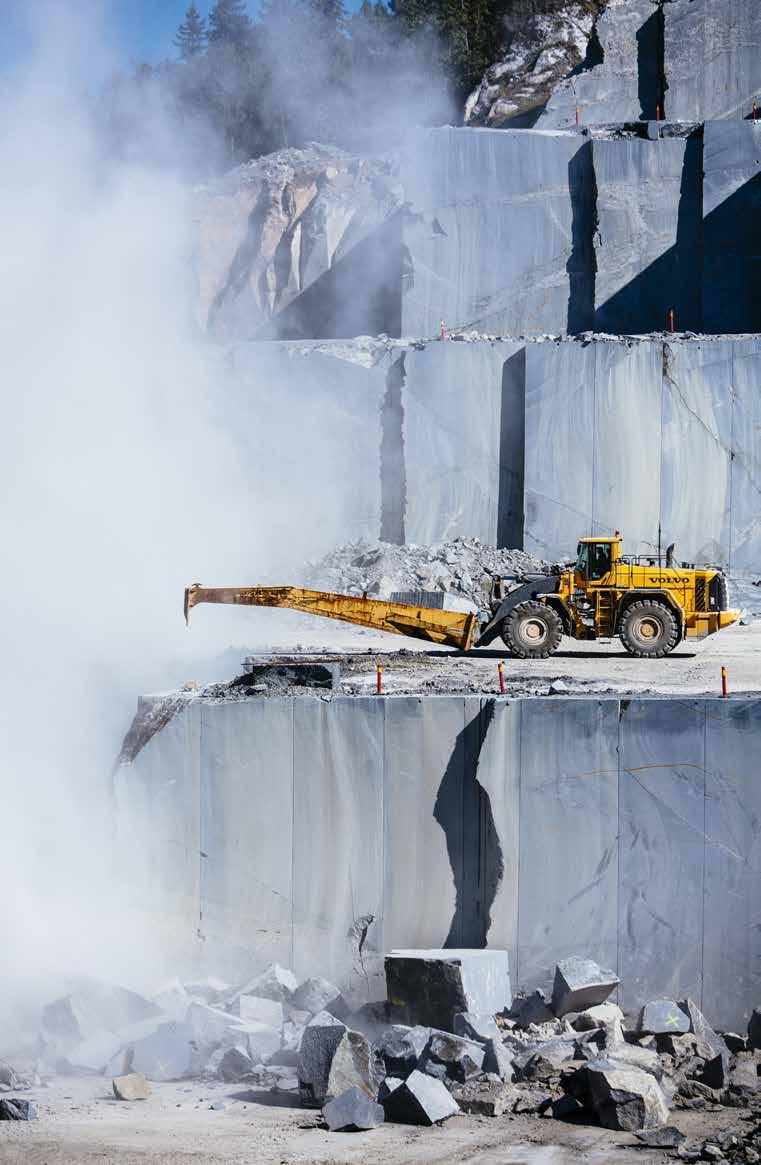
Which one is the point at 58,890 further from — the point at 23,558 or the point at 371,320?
the point at 371,320

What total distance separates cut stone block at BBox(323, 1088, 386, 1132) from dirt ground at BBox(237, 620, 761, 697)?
13.2ft

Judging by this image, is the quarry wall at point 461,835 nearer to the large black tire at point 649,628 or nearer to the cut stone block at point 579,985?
the cut stone block at point 579,985

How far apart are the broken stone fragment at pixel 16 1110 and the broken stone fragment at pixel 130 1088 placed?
678mm

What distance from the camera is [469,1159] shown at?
863cm

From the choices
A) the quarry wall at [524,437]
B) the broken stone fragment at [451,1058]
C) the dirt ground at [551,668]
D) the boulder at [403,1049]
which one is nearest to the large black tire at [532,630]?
the dirt ground at [551,668]

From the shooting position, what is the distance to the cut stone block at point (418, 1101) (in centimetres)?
916

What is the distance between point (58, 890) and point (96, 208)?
51.4 ft

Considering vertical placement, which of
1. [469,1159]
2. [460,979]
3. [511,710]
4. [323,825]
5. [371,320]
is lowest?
[469,1159]

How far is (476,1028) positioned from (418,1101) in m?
1.22

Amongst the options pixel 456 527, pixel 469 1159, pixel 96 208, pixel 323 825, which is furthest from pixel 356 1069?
pixel 96 208

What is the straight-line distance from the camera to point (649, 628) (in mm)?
15781

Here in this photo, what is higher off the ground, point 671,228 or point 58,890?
point 671,228

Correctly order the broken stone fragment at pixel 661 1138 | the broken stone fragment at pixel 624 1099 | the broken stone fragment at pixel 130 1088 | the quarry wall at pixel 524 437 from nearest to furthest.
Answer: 1. the broken stone fragment at pixel 661 1138
2. the broken stone fragment at pixel 624 1099
3. the broken stone fragment at pixel 130 1088
4. the quarry wall at pixel 524 437

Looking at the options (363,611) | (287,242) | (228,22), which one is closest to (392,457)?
(363,611)
